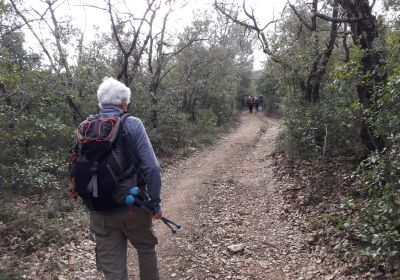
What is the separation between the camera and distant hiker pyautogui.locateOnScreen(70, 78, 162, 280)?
290 cm

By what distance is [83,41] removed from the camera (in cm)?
1207

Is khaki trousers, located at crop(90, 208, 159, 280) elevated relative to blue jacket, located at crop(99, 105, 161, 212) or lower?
lower

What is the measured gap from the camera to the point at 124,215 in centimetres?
304

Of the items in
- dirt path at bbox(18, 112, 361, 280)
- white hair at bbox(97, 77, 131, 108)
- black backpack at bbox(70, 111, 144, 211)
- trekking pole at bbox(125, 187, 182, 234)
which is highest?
white hair at bbox(97, 77, 131, 108)

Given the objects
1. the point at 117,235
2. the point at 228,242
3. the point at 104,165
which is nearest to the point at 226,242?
the point at 228,242

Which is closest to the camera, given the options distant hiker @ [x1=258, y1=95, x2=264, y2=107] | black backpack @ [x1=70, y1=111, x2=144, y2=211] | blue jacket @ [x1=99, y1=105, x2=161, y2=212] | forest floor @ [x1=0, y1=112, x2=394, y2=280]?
black backpack @ [x1=70, y1=111, x2=144, y2=211]

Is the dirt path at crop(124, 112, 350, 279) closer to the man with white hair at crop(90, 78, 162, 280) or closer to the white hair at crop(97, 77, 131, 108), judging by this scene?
the man with white hair at crop(90, 78, 162, 280)

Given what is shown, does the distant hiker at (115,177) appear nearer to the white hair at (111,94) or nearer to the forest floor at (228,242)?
the white hair at (111,94)

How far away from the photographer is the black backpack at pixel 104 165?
9.46ft

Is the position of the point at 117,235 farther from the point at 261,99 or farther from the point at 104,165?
the point at 261,99

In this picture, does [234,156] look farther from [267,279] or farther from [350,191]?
[267,279]

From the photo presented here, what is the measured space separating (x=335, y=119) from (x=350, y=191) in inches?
109

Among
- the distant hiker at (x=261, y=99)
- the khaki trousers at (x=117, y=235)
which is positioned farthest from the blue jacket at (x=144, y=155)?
the distant hiker at (x=261, y=99)

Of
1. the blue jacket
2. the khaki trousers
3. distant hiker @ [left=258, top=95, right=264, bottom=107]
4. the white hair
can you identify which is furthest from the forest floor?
distant hiker @ [left=258, top=95, right=264, bottom=107]
